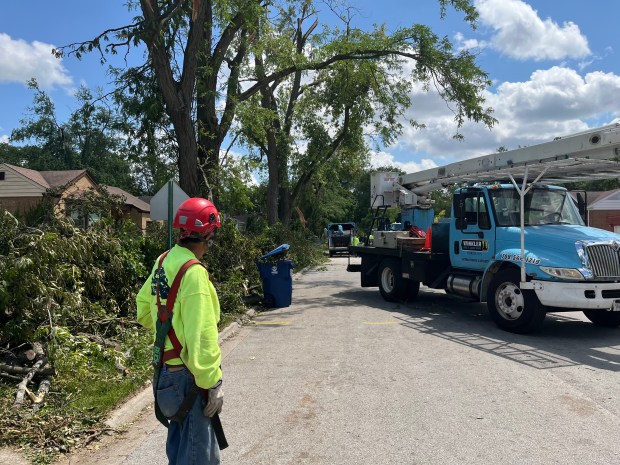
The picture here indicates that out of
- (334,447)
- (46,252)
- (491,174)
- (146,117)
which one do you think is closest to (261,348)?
(46,252)

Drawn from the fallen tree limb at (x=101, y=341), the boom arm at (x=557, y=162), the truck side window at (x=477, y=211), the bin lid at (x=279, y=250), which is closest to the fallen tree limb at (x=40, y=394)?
the fallen tree limb at (x=101, y=341)

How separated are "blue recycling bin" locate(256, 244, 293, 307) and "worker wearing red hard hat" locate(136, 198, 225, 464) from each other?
30.0 feet

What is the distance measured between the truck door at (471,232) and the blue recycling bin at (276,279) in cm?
377

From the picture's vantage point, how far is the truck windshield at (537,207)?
9.69m

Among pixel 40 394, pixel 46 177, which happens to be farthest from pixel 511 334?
pixel 46 177

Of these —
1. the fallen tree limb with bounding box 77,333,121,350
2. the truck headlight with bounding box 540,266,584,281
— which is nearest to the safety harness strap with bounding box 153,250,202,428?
the fallen tree limb with bounding box 77,333,121,350

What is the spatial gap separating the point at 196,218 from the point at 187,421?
42.9 inches

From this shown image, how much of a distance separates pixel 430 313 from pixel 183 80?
26.3 ft

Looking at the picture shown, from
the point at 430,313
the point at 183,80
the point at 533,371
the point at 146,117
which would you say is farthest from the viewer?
the point at 146,117

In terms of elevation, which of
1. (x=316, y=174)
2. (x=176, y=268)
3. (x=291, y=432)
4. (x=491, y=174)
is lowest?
(x=291, y=432)

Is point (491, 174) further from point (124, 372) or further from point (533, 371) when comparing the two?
point (124, 372)

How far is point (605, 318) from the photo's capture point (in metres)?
9.41

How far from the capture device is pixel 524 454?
13.6 ft

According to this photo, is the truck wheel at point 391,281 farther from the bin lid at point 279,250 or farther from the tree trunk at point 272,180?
the tree trunk at point 272,180
